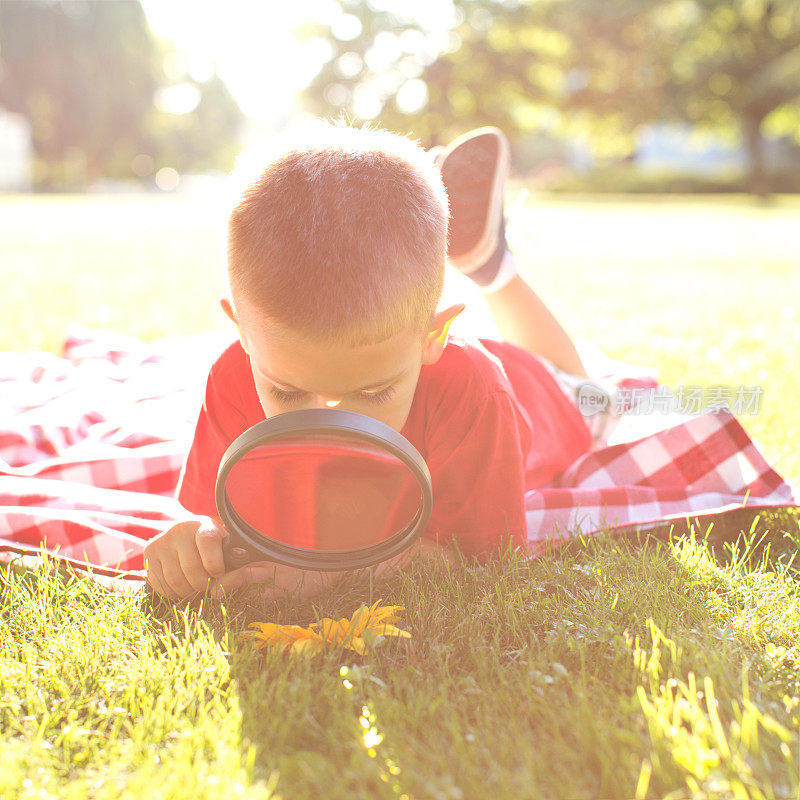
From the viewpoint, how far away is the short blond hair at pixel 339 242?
1.59 meters

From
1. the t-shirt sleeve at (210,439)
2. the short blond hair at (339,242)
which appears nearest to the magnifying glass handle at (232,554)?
the t-shirt sleeve at (210,439)

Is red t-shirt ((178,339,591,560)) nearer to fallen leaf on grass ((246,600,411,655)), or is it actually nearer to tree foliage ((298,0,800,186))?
fallen leaf on grass ((246,600,411,655))

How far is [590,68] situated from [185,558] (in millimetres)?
42440

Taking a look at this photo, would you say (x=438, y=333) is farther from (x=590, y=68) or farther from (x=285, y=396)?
(x=590, y=68)

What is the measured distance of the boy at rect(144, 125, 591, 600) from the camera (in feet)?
5.26

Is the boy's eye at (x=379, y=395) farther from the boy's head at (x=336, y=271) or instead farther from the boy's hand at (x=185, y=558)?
the boy's hand at (x=185, y=558)

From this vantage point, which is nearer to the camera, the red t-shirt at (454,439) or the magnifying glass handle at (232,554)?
the magnifying glass handle at (232,554)

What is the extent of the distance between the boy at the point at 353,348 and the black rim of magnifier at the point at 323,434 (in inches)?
4.8

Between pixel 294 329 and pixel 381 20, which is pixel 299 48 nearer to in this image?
pixel 381 20

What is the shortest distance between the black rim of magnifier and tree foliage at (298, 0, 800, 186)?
35.9m

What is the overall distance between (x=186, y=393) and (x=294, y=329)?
1917 millimetres

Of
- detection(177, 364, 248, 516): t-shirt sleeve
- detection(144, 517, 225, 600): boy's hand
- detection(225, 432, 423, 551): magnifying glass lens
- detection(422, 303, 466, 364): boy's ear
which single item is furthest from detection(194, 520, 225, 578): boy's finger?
detection(422, 303, 466, 364): boy's ear

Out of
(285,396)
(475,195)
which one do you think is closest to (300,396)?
(285,396)

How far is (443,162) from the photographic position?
3205mm
